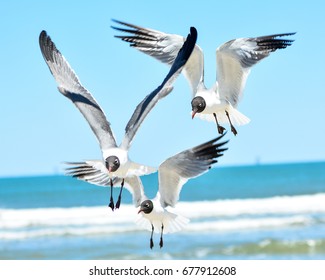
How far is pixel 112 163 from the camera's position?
4305 millimetres

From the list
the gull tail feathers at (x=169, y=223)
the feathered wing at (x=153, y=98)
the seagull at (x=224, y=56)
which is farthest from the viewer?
the seagull at (x=224, y=56)

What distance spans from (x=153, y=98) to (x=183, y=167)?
57 cm

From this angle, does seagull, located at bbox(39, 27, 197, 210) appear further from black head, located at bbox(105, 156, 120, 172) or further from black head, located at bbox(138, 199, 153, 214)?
black head, located at bbox(138, 199, 153, 214)

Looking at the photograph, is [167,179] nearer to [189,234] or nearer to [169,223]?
[169,223]

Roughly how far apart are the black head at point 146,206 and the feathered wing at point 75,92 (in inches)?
22.6

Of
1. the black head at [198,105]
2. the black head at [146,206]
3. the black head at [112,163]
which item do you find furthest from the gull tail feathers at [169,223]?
the black head at [112,163]

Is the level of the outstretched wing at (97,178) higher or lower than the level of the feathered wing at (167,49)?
lower

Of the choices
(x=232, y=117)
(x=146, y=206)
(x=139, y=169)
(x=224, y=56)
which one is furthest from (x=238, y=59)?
(x=139, y=169)

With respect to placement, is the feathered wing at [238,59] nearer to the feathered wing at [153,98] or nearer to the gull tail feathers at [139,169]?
the feathered wing at [153,98]

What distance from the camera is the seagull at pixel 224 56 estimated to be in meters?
5.62

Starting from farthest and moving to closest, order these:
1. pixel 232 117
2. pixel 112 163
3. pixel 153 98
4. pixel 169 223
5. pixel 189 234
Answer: pixel 189 234
pixel 232 117
pixel 169 223
pixel 153 98
pixel 112 163

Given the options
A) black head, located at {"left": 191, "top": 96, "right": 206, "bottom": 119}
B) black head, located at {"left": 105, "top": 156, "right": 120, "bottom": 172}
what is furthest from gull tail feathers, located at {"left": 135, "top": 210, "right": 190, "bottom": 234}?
black head, located at {"left": 105, "top": 156, "right": 120, "bottom": 172}

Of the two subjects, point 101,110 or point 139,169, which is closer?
point 139,169

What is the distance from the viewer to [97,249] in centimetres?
1123
